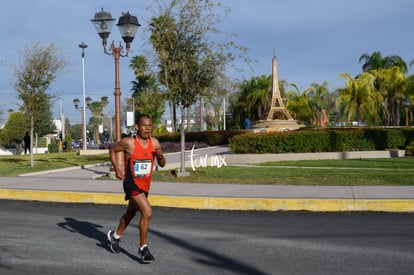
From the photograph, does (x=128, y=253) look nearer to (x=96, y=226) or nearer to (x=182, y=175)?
(x=96, y=226)

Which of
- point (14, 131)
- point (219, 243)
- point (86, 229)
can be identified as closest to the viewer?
point (219, 243)

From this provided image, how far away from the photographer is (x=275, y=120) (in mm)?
46281

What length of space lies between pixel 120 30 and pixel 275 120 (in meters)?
30.5

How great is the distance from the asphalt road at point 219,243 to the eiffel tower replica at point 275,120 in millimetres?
33788

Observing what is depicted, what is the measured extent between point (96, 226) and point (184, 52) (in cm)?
838

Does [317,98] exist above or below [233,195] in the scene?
above

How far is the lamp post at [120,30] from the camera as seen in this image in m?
16.7

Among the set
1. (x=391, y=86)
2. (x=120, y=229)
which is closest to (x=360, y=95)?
(x=391, y=86)

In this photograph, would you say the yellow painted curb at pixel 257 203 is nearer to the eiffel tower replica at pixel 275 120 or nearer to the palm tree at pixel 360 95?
the eiffel tower replica at pixel 275 120

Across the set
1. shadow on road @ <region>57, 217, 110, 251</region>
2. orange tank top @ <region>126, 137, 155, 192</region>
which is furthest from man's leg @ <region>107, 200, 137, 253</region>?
orange tank top @ <region>126, 137, 155, 192</region>

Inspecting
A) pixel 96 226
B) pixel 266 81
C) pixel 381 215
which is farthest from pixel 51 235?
pixel 266 81

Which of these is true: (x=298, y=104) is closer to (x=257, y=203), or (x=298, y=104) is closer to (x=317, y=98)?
(x=317, y=98)

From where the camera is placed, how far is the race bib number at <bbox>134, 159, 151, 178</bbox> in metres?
6.27

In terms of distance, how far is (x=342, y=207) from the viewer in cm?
1054
